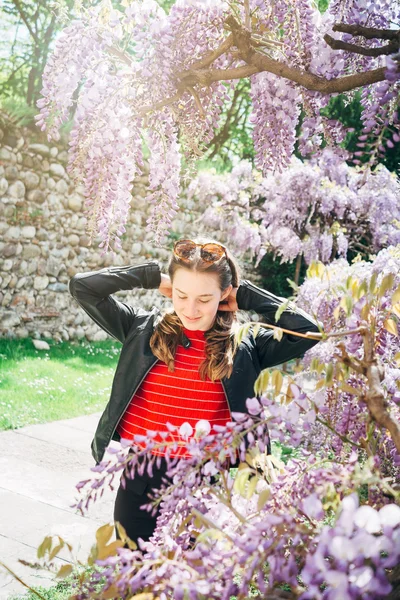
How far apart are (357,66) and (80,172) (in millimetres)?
1070

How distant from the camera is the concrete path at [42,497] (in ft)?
8.09

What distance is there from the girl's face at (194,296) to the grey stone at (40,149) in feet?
19.9

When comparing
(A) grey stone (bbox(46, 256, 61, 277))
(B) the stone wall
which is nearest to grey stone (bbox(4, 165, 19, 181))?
(B) the stone wall

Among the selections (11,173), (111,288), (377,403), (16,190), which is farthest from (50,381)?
(377,403)

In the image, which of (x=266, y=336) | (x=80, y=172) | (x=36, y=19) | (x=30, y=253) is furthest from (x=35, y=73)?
(x=266, y=336)

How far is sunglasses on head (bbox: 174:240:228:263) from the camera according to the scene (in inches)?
73.0

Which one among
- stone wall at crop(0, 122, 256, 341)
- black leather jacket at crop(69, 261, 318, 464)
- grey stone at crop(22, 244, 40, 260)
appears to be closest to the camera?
black leather jacket at crop(69, 261, 318, 464)

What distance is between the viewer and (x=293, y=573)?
30.3 inches

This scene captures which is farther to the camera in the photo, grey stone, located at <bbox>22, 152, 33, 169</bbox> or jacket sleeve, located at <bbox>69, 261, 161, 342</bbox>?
grey stone, located at <bbox>22, 152, 33, 169</bbox>

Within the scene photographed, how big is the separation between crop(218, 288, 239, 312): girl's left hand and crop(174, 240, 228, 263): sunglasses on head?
17 centimetres

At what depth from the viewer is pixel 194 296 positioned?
70.7 inches

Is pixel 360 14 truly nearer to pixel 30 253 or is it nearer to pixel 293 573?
pixel 293 573

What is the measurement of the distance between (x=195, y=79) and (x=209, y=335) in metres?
0.77

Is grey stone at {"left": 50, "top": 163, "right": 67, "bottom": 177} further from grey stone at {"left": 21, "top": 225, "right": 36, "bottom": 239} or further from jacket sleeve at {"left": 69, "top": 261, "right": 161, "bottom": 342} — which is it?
jacket sleeve at {"left": 69, "top": 261, "right": 161, "bottom": 342}
